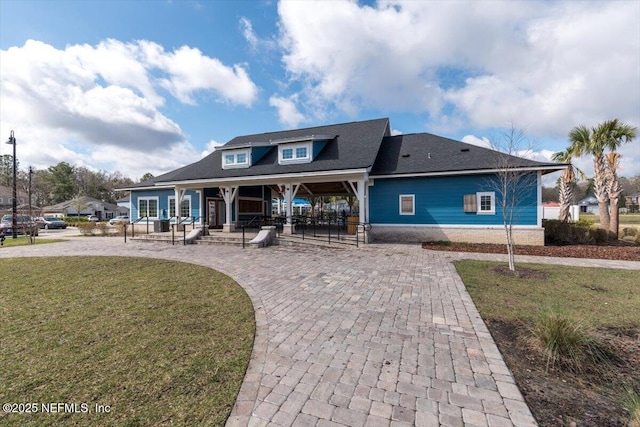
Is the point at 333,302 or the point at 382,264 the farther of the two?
the point at 382,264

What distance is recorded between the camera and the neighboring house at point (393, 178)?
12.8 metres

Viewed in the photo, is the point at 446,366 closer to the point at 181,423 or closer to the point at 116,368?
the point at 181,423

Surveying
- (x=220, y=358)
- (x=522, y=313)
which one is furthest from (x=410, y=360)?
(x=522, y=313)

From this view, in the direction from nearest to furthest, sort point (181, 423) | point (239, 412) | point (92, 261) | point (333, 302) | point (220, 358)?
point (181, 423), point (239, 412), point (220, 358), point (333, 302), point (92, 261)

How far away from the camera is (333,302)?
5.33 meters

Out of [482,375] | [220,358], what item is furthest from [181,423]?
[482,375]

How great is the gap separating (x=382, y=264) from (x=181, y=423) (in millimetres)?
7295

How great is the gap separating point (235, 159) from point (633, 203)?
9293 centimetres

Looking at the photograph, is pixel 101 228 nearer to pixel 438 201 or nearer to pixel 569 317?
pixel 438 201

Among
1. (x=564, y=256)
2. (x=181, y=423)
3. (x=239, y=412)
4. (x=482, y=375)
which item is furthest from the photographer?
(x=564, y=256)

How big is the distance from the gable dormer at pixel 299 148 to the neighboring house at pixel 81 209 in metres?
51.5

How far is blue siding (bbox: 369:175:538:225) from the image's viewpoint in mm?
12641

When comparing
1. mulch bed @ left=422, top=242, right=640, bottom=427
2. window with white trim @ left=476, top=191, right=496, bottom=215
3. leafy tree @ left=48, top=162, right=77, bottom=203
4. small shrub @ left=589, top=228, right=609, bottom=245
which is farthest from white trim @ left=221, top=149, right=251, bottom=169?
leafy tree @ left=48, top=162, right=77, bottom=203

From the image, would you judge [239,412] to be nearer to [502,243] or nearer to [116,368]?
[116,368]
